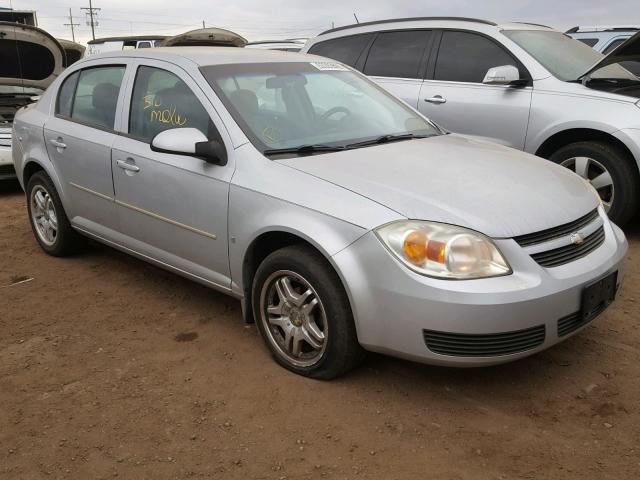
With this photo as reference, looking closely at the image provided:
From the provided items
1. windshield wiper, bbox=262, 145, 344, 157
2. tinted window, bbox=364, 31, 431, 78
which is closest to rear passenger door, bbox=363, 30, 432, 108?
tinted window, bbox=364, 31, 431, 78

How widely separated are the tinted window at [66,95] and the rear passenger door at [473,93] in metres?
3.03

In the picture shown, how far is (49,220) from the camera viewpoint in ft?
16.9

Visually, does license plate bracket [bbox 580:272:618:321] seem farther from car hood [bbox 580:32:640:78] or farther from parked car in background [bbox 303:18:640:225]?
car hood [bbox 580:32:640:78]

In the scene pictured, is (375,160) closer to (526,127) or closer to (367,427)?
(367,427)

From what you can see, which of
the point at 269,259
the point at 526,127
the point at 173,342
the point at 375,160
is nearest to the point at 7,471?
the point at 173,342

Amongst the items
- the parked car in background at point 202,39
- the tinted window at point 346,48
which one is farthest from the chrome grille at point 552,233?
the parked car in background at point 202,39

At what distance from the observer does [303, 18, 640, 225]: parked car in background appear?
5.17 meters

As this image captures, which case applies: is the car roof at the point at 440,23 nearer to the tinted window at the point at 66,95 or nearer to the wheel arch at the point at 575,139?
the wheel arch at the point at 575,139

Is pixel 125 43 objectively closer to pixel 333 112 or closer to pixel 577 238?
pixel 333 112

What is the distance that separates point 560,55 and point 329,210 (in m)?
3.94

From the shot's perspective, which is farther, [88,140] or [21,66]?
[21,66]

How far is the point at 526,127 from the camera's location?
18.1 feet

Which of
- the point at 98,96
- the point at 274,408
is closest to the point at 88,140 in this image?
the point at 98,96

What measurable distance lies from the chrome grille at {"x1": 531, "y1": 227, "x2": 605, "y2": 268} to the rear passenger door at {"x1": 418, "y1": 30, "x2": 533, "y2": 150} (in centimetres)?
257
